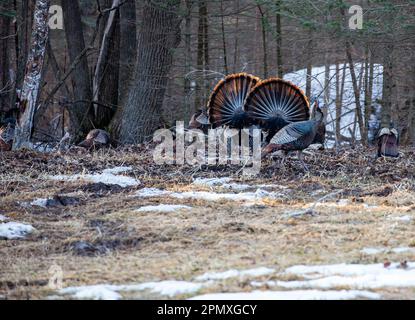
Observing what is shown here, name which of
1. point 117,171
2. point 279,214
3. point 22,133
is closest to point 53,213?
point 279,214

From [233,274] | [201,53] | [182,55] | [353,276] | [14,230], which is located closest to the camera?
[353,276]

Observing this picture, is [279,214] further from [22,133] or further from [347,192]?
[22,133]

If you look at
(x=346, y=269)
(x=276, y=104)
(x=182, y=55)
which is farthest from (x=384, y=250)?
(x=182, y=55)

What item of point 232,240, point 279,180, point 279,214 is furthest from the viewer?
point 279,180

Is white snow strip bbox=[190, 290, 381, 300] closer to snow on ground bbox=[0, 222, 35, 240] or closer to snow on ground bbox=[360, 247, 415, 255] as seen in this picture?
snow on ground bbox=[360, 247, 415, 255]

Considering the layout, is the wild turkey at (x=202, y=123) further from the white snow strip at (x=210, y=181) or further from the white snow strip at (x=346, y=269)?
the white snow strip at (x=346, y=269)

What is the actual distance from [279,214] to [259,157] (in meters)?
3.25

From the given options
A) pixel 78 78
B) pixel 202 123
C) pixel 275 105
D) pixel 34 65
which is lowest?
Result: pixel 202 123

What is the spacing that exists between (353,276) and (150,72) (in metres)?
9.43

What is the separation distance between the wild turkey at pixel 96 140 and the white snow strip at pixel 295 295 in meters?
8.63

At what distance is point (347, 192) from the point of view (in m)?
8.25

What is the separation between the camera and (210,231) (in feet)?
20.7

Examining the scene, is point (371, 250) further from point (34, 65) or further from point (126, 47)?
point (126, 47)
